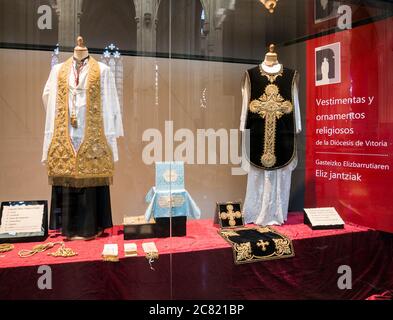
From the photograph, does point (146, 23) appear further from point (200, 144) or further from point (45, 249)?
point (45, 249)

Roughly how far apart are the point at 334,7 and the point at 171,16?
1304mm

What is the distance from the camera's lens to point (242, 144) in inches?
132

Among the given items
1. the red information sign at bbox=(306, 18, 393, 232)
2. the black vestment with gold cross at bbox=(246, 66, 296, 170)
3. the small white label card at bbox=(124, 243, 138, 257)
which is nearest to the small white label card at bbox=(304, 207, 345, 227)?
the red information sign at bbox=(306, 18, 393, 232)

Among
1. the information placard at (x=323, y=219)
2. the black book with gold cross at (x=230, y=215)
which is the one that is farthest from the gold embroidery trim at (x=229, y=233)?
the information placard at (x=323, y=219)

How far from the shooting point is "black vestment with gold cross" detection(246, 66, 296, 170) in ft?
10.7

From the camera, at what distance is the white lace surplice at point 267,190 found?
10.9 ft

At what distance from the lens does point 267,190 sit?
332cm

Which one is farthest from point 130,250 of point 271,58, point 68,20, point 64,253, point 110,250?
point 271,58

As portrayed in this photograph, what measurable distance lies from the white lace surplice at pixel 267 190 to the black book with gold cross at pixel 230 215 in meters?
0.14

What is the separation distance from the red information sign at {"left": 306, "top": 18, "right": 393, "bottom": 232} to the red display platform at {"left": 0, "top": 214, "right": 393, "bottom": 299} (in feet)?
0.80

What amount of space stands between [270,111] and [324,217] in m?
0.95

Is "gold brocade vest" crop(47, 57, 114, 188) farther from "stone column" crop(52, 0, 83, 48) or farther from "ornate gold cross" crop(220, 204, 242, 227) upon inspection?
"ornate gold cross" crop(220, 204, 242, 227)

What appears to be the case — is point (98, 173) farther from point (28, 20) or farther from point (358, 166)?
point (358, 166)
